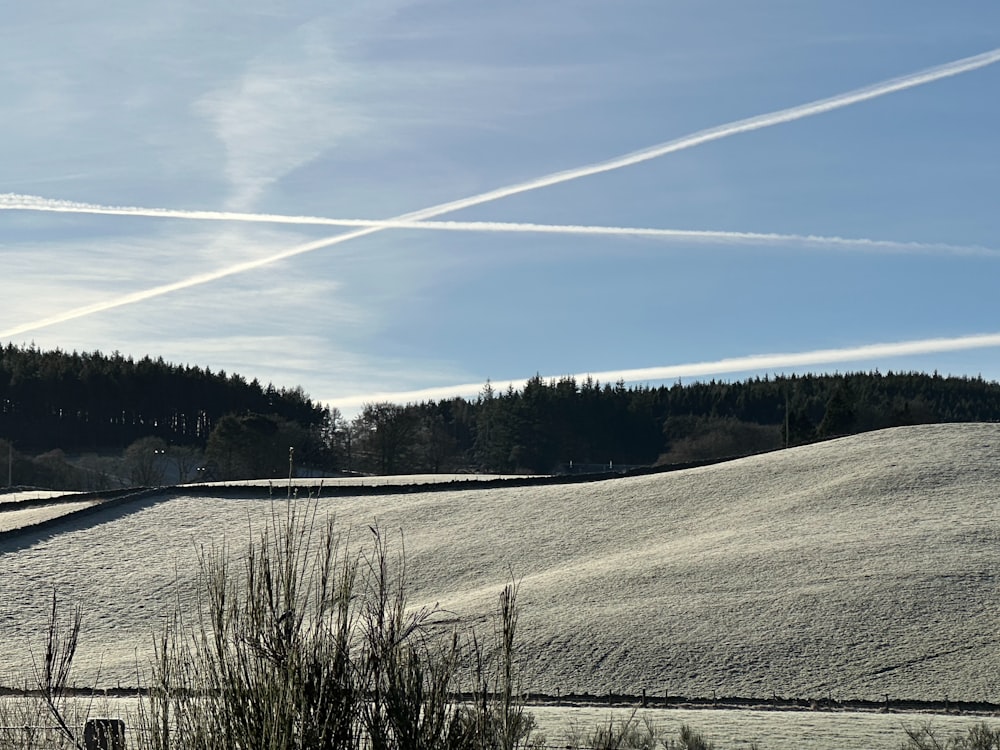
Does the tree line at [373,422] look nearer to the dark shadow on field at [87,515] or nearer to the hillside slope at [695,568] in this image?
the dark shadow on field at [87,515]

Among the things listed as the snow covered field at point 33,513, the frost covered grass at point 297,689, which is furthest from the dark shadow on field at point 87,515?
the frost covered grass at point 297,689

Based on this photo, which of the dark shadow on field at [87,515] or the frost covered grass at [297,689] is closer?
the frost covered grass at [297,689]

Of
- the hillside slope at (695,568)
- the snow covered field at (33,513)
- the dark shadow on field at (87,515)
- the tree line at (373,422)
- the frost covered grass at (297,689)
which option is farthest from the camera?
the tree line at (373,422)

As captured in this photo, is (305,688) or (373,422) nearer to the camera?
(305,688)

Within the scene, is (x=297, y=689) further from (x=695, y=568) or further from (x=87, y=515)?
(x=87, y=515)

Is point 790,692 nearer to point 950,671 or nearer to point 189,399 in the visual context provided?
point 950,671

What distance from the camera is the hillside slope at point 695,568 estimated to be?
A: 21953 mm

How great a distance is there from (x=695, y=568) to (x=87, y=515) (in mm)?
26955

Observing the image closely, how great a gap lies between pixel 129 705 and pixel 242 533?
21731 millimetres

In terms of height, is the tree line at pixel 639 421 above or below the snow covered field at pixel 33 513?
above

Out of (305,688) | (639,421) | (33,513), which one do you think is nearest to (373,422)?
(639,421)

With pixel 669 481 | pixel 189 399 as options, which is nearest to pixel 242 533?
pixel 669 481

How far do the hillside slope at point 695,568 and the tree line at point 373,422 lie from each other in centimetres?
3697

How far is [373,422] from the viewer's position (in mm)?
94625
